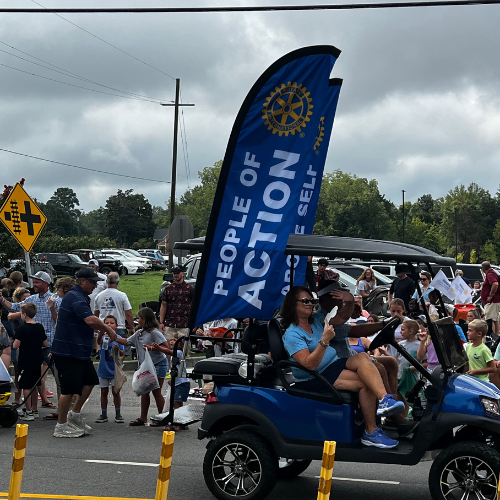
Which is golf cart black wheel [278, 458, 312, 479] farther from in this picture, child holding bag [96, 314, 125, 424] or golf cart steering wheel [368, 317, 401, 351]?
child holding bag [96, 314, 125, 424]

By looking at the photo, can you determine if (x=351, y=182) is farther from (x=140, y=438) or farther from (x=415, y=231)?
(x=140, y=438)

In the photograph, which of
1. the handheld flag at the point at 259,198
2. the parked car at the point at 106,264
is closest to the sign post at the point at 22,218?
the handheld flag at the point at 259,198

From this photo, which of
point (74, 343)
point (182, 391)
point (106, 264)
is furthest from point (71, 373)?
point (106, 264)

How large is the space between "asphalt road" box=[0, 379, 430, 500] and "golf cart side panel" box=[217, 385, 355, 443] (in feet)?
2.64

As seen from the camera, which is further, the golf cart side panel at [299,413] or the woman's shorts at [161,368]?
the woman's shorts at [161,368]

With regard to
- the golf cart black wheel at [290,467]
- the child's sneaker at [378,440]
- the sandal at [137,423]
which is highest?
the child's sneaker at [378,440]

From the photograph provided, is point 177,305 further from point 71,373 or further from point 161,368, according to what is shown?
point 71,373

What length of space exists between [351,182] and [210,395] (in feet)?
450

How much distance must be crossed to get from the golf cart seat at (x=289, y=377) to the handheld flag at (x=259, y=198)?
485mm

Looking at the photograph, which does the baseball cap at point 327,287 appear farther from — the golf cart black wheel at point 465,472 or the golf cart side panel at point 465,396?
the golf cart black wheel at point 465,472

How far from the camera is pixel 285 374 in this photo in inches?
267

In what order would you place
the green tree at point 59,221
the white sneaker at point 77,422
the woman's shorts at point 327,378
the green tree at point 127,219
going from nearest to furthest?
1. the woman's shorts at point 327,378
2. the white sneaker at point 77,422
3. the green tree at point 127,219
4. the green tree at point 59,221

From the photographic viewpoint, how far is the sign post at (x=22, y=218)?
14195 mm

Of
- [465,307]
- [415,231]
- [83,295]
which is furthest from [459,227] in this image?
[83,295]
